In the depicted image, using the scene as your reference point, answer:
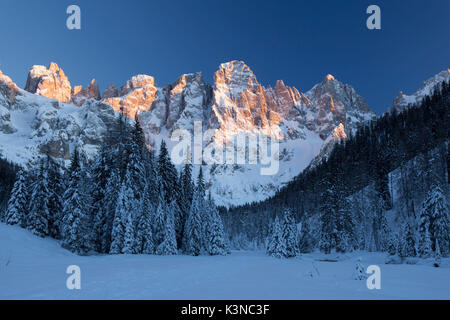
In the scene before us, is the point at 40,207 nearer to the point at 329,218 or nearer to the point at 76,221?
the point at 76,221

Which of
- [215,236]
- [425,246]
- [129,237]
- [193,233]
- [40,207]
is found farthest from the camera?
[215,236]

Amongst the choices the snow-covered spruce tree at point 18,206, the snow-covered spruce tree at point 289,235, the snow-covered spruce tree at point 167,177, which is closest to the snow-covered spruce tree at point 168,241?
the snow-covered spruce tree at point 167,177

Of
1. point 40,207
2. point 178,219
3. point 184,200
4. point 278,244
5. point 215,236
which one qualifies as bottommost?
point 278,244

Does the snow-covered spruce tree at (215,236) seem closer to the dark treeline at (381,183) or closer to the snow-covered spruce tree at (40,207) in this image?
the dark treeline at (381,183)

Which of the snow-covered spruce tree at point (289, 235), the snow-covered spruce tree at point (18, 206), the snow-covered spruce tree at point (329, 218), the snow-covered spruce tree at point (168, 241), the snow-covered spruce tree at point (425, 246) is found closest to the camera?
the snow-covered spruce tree at point (425, 246)

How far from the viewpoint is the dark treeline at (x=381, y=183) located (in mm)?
43938

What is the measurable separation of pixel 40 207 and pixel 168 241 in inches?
582

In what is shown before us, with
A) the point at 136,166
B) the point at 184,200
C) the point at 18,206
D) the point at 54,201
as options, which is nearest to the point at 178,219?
the point at 184,200

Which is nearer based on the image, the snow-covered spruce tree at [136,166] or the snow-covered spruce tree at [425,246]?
the snow-covered spruce tree at [425,246]

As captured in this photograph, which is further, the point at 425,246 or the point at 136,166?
the point at 136,166

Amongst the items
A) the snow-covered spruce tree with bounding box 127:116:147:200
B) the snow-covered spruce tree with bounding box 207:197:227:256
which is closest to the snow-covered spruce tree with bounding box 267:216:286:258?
the snow-covered spruce tree with bounding box 207:197:227:256

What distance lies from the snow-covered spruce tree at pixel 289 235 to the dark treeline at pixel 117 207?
9.70 metres

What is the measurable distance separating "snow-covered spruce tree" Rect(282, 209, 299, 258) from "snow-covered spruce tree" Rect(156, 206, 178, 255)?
17786 millimetres

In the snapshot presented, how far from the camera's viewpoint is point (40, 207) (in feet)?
97.2
